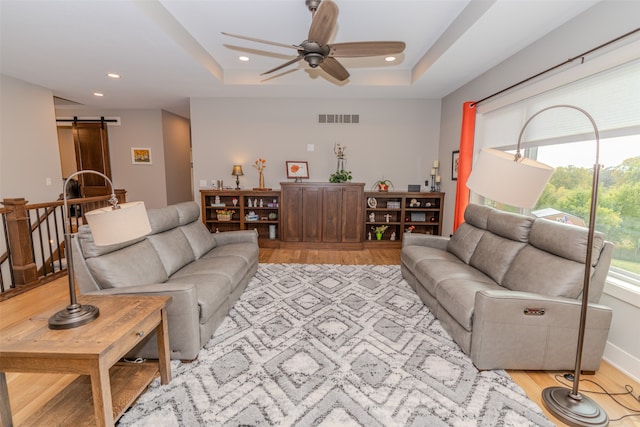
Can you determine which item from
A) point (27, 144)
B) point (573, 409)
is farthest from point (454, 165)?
point (27, 144)

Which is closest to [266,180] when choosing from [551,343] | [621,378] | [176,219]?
[176,219]

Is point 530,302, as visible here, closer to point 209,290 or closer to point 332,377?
point 332,377

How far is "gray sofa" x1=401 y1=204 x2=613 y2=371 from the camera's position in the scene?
2.00 m

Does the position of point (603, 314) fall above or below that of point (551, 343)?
above

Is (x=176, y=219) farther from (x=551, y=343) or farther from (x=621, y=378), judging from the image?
(x=621, y=378)

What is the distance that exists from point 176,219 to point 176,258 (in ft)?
1.75

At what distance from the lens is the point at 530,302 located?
1.99 metres

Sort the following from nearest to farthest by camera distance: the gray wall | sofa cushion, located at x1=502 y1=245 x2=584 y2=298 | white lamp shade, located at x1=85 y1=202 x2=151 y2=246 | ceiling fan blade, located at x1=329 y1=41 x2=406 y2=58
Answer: white lamp shade, located at x1=85 y1=202 x2=151 y2=246 < sofa cushion, located at x1=502 y1=245 x2=584 y2=298 < ceiling fan blade, located at x1=329 y1=41 x2=406 y2=58 < the gray wall

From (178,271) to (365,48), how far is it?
2634 mm

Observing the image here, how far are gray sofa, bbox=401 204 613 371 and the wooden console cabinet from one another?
2552mm

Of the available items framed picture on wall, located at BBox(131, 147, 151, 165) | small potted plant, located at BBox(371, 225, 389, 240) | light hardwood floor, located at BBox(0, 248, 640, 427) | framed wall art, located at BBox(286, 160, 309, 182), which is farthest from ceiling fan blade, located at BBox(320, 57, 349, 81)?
framed picture on wall, located at BBox(131, 147, 151, 165)

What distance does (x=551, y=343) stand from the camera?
79.6 inches

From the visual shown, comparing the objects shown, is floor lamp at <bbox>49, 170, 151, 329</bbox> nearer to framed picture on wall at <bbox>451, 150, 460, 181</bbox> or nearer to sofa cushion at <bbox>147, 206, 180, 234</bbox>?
sofa cushion at <bbox>147, 206, 180, 234</bbox>

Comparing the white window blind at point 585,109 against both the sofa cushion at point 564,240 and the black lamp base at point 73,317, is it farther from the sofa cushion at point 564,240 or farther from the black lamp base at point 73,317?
the black lamp base at point 73,317
